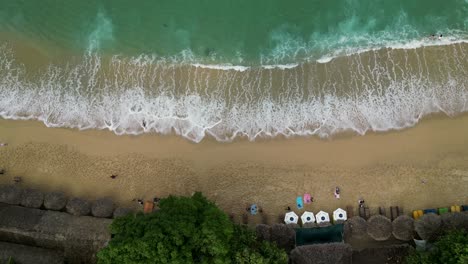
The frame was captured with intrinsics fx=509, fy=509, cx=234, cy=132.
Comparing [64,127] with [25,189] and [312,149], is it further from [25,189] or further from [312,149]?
[312,149]

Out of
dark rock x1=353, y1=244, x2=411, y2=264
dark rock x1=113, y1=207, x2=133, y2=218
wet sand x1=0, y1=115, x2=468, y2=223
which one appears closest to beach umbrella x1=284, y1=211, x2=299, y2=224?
wet sand x1=0, y1=115, x2=468, y2=223

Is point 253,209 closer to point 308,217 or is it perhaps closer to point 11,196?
point 308,217

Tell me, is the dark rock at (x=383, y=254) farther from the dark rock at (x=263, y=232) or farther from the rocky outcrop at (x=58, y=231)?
the rocky outcrop at (x=58, y=231)

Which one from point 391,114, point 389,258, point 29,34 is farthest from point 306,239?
point 29,34

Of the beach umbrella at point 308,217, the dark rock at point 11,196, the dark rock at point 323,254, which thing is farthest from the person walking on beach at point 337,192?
the dark rock at point 11,196

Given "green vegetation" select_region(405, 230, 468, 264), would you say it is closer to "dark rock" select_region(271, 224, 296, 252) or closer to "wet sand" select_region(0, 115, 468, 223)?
"wet sand" select_region(0, 115, 468, 223)

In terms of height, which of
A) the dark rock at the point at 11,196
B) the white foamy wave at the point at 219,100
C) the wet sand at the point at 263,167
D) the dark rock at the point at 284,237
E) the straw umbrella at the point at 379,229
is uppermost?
the white foamy wave at the point at 219,100

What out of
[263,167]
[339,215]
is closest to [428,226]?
[339,215]
